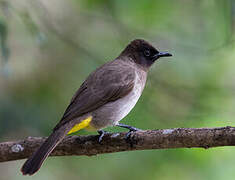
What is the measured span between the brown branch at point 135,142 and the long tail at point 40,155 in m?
0.24

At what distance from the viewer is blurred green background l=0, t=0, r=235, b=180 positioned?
5.56 m

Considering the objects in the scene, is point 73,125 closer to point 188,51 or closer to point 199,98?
point 199,98

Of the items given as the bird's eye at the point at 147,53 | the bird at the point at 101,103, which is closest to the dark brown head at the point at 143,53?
the bird's eye at the point at 147,53

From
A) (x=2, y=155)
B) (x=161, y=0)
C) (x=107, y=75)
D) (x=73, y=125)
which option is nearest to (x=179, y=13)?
(x=161, y=0)

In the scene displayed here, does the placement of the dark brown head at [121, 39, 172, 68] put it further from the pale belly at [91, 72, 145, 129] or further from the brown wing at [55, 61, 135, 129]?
the pale belly at [91, 72, 145, 129]

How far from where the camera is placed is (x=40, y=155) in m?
3.98

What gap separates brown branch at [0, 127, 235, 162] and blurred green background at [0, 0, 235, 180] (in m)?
0.97

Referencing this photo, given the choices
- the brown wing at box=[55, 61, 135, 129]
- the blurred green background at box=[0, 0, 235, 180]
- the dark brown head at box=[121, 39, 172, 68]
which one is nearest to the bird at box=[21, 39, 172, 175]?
the brown wing at box=[55, 61, 135, 129]

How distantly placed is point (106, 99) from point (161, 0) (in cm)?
238

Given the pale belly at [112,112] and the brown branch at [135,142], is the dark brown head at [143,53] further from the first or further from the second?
the brown branch at [135,142]

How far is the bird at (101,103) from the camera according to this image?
4.09m

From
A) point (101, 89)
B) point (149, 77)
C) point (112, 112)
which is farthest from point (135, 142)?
point (149, 77)

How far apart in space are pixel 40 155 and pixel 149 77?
2832 mm

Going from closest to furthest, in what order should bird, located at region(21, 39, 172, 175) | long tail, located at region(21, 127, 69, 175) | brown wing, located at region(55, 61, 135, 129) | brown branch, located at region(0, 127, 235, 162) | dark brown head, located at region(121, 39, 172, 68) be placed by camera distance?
brown branch, located at region(0, 127, 235, 162)
long tail, located at region(21, 127, 69, 175)
bird, located at region(21, 39, 172, 175)
brown wing, located at region(55, 61, 135, 129)
dark brown head, located at region(121, 39, 172, 68)
